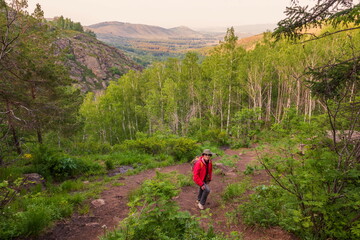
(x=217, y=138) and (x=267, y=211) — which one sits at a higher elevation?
(x=267, y=211)

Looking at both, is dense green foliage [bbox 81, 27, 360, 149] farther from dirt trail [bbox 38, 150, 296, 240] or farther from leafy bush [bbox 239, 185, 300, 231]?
leafy bush [bbox 239, 185, 300, 231]

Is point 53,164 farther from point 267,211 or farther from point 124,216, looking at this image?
point 267,211

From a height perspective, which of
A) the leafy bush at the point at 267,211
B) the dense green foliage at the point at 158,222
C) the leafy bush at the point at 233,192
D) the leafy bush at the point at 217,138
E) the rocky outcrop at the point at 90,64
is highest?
the rocky outcrop at the point at 90,64

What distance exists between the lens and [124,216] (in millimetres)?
5172

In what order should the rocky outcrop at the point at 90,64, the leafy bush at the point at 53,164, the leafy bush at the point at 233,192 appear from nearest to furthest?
the leafy bush at the point at 233,192 → the leafy bush at the point at 53,164 → the rocky outcrop at the point at 90,64

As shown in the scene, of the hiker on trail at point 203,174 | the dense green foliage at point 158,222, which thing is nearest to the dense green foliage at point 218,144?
the dense green foliage at point 158,222

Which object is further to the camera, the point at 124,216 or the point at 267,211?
the point at 124,216

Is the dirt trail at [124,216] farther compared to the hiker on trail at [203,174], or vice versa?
the hiker on trail at [203,174]

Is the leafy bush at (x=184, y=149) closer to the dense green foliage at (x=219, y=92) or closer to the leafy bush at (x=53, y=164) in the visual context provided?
the dense green foliage at (x=219, y=92)

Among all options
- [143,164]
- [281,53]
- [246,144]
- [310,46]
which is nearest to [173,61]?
[281,53]

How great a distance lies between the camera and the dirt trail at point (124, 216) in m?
4.10

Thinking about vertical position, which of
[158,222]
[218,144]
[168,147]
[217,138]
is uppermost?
[158,222]

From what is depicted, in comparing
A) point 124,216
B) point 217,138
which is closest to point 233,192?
point 124,216

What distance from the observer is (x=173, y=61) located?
1328 inches
